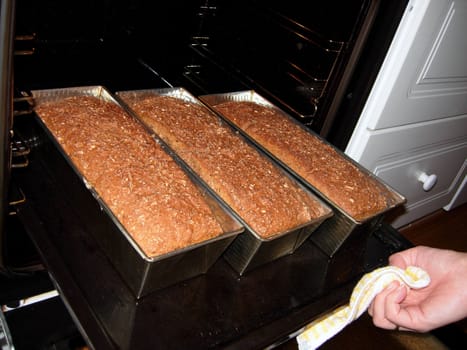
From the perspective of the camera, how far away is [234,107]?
4.74 feet

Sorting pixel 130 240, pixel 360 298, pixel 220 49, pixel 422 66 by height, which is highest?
pixel 422 66

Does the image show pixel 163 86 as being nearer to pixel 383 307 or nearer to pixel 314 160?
pixel 314 160

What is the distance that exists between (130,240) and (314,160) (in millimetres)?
644

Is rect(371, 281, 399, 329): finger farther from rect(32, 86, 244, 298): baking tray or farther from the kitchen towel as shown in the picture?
rect(32, 86, 244, 298): baking tray

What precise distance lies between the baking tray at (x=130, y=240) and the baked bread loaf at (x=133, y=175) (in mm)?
24

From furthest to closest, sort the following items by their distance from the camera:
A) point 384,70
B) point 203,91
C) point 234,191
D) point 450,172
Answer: point 450,172
point 203,91
point 384,70
point 234,191

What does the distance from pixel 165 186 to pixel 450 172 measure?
1952mm

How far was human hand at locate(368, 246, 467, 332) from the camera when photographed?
90cm

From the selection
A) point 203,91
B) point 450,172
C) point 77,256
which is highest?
point 203,91

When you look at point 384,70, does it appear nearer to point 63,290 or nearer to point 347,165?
point 347,165

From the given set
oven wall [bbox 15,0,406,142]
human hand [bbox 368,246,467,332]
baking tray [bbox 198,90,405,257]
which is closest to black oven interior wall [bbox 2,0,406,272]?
oven wall [bbox 15,0,406,142]

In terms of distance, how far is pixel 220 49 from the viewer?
1.60m

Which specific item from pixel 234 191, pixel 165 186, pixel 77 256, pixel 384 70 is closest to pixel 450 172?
pixel 384 70

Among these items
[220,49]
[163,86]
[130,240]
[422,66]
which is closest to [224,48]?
[220,49]
